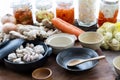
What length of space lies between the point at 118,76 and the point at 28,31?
1.32ft

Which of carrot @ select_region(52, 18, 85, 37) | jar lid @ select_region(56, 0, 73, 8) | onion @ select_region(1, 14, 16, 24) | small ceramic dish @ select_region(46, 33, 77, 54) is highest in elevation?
jar lid @ select_region(56, 0, 73, 8)

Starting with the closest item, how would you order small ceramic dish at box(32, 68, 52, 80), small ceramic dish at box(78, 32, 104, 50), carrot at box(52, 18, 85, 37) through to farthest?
small ceramic dish at box(32, 68, 52, 80) < small ceramic dish at box(78, 32, 104, 50) < carrot at box(52, 18, 85, 37)

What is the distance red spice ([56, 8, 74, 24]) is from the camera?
1.12 m

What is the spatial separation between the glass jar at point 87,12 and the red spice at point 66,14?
38mm

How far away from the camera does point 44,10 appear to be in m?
1.14

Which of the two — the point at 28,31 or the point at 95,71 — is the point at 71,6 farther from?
the point at 95,71

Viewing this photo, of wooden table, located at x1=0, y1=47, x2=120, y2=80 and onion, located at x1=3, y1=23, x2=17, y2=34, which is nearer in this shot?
wooden table, located at x1=0, y1=47, x2=120, y2=80

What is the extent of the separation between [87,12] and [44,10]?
0.20 meters

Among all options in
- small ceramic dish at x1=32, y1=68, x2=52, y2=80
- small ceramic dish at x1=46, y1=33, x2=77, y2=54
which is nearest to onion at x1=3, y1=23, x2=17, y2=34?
small ceramic dish at x1=46, y1=33, x2=77, y2=54

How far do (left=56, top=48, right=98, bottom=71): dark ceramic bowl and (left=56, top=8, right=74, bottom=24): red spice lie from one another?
246mm

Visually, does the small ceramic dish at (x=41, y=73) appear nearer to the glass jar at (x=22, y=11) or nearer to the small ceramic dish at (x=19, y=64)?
the small ceramic dish at (x=19, y=64)

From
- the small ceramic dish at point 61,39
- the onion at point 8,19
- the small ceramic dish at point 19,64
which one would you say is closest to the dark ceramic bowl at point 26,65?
the small ceramic dish at point 19,64

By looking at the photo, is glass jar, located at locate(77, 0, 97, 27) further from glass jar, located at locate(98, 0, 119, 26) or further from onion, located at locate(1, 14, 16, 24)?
onion, located at locate(1, 14, 16, 24)

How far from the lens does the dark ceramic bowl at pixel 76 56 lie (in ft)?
2.85
